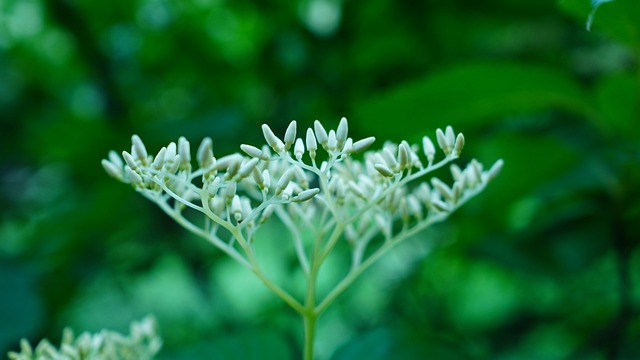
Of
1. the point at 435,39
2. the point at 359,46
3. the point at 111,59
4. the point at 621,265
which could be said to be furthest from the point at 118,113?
the point at 621,265

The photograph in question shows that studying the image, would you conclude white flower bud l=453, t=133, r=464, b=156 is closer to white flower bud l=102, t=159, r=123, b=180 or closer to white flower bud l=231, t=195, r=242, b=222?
white flower bud l=231, t=195, r=242, b=222

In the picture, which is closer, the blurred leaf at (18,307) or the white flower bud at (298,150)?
the white flower bud at (298,150)

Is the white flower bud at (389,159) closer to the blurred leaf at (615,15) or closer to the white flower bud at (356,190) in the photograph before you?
the white flower bud at (356,190)

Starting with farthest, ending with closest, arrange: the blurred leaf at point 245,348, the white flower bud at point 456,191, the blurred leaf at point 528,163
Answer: the blurred leaf at point 528,163 → the blurred leaf at point 245,348 → the white flower bud at point 456,191

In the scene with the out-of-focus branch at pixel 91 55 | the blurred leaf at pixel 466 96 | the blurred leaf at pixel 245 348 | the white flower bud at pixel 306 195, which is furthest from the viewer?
the out-of-focus branch at pixel 91 55

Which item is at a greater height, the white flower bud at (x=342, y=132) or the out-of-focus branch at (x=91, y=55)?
the out-of-focus branch at (x=91, y=55)

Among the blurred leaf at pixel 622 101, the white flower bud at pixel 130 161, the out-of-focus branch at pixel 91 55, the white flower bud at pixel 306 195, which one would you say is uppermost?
the out-of-focus branch at pixel 91 55

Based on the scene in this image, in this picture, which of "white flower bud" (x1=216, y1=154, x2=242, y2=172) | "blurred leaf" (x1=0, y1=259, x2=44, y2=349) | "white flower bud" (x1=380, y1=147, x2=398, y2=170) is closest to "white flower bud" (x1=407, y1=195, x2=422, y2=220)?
"white flower bud" (x1=380, y1=147, x2=398, y2=170)

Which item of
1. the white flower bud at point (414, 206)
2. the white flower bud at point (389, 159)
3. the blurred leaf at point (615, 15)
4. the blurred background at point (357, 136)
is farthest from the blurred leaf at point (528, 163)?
the white flower bud at point (389, 159)
